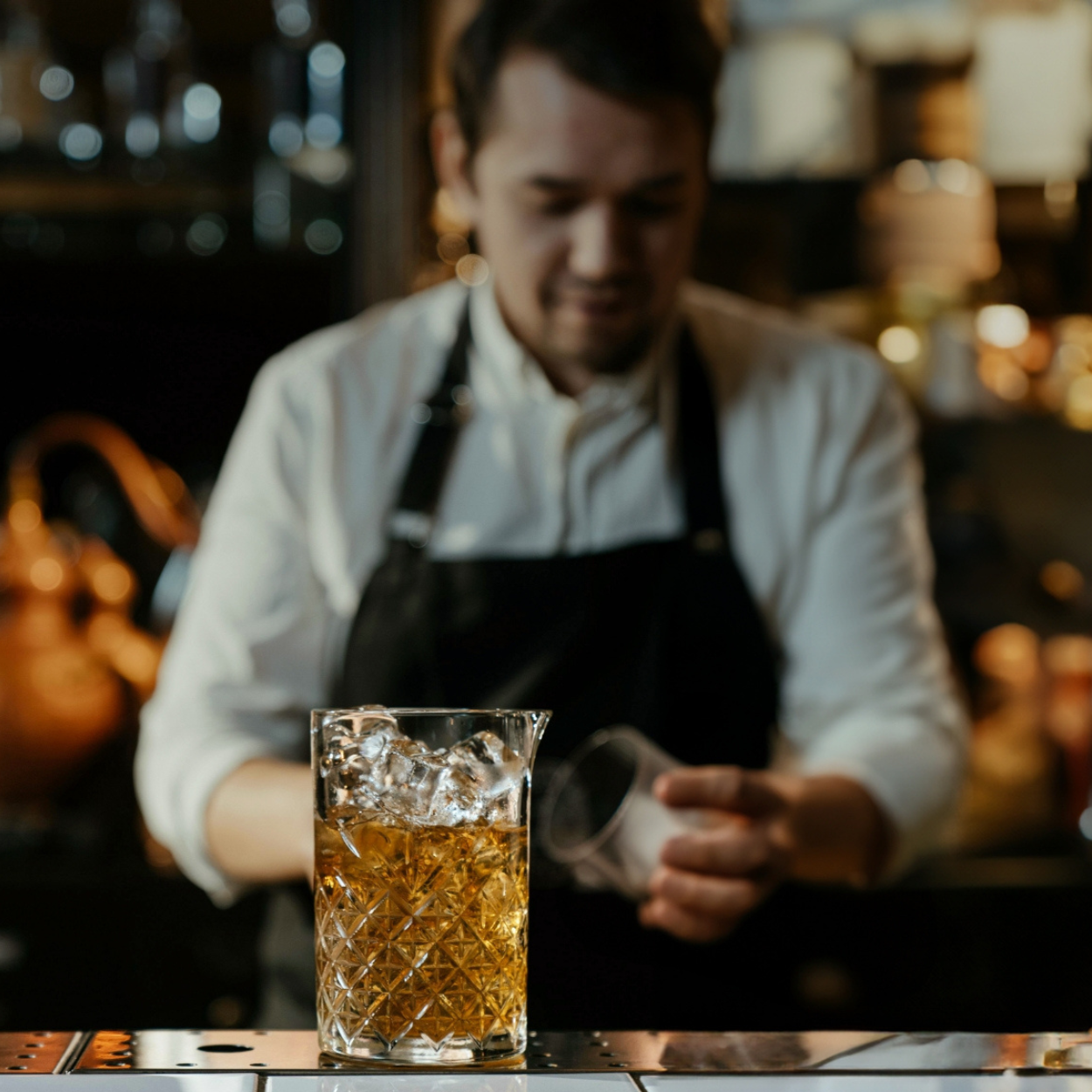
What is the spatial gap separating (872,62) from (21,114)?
1234 mm

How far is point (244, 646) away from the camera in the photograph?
1.45 meters

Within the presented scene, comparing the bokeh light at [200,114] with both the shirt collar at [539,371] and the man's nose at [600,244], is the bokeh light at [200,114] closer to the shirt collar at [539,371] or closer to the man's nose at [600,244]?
the shirt collar at [539,371]

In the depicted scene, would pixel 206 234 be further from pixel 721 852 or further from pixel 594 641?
pixel 721 852

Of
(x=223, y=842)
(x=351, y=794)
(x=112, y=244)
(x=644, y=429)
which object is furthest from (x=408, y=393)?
(x=351, y=794)

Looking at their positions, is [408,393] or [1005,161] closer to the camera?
[408,393]

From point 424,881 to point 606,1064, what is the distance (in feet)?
0.40

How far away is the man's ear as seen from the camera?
1515 mm

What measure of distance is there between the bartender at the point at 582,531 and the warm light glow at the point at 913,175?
68 centimetres

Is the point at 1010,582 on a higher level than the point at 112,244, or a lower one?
lower

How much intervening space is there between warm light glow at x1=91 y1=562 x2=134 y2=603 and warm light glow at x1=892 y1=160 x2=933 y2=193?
126 centimetres

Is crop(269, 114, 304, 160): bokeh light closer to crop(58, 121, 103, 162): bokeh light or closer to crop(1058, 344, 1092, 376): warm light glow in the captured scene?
crop(58, 121, 103, 162): bokeh light

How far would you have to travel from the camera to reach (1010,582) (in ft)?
7.54

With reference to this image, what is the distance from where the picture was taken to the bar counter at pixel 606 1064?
649 millimetres

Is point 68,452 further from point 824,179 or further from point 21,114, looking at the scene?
point 824,179
